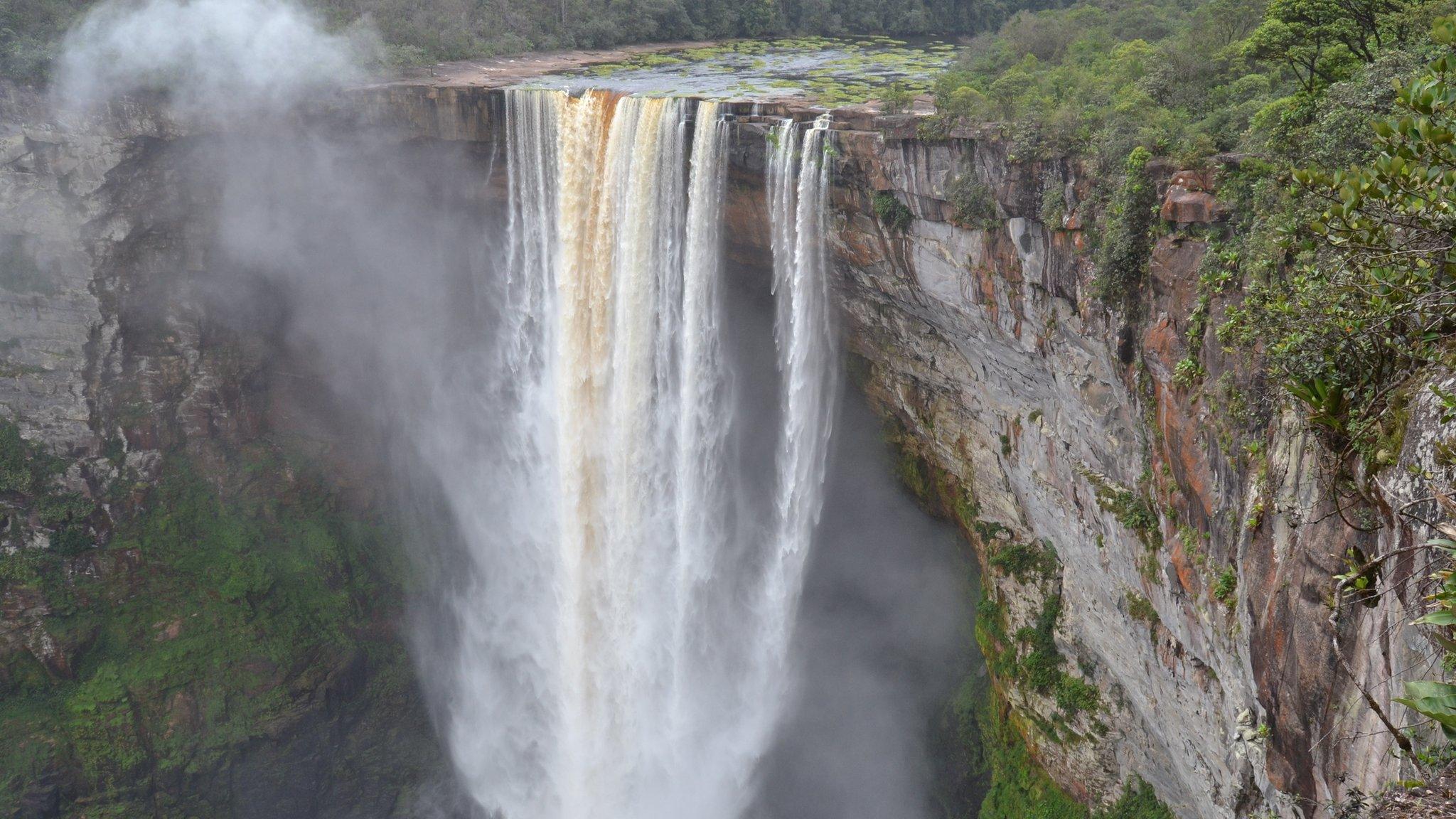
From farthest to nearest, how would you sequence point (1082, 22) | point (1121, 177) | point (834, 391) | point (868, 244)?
point (1082, 22) < point (834, 391) < point (868, 244) < point (1121, 177)

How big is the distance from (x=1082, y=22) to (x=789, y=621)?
1487cm

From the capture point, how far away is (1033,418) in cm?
1518

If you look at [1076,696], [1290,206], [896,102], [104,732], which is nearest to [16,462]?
[104,732]

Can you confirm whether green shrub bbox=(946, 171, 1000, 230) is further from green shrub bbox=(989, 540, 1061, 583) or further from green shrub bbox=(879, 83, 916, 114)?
green shrub bbox=(989, 540, 1061, 583)

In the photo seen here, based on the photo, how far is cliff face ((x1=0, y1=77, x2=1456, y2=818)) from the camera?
760 centimetres

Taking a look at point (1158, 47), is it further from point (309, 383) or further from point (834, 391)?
point (309, 383)

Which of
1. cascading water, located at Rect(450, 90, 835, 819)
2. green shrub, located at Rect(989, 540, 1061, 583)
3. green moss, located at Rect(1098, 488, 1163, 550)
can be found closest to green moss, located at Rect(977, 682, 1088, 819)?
green shrub, located at Rect(989, 540, 1061, 583)

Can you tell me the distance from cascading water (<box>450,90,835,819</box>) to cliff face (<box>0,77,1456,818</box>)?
1.49m

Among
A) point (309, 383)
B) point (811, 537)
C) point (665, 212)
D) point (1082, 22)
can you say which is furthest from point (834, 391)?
point (309, 383)

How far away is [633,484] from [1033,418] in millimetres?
8384

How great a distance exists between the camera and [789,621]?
20516 millimetres

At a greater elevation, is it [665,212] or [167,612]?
[665,212]

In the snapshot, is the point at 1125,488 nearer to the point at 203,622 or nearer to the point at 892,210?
the point at 892,210

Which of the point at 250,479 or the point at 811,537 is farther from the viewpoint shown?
the point at 250,479
